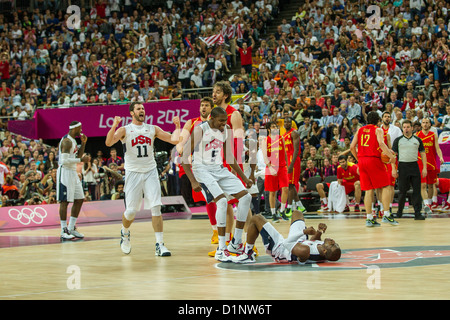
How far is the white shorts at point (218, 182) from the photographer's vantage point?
8.48 metres

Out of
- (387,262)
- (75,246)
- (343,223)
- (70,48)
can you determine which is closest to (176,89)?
(70,48)

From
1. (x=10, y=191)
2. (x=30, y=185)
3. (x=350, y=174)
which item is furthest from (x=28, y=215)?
(x=350, y=174)

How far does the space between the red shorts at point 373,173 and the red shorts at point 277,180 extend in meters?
2.43

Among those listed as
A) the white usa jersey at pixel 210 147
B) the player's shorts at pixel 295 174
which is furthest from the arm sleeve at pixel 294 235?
the player's shorts at pixel 295 174

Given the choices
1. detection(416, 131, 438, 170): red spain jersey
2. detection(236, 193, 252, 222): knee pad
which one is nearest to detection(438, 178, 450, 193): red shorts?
detection(416, 131, 438, 170): red spain jersey

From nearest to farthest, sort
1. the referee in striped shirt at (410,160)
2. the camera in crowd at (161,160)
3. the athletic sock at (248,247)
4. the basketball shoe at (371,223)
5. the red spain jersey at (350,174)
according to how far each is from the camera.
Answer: the athletic sock at (248,247) < the basketball shoe at (371,223) < the referee in striped shirt at (410,160) < the red spain jersey at (350,174) < the camera in crowd at (161,160)

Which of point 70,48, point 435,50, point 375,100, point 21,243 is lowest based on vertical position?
point 21,243

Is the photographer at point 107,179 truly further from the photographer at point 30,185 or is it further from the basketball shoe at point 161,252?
the basketball shoe at point 161,252

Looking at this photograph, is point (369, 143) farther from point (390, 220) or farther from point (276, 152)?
point (276, 152)

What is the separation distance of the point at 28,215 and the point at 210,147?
945 centimetres

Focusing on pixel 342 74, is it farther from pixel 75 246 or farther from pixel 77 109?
pixel 75 246

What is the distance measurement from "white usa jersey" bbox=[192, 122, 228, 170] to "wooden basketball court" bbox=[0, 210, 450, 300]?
119 centimetres

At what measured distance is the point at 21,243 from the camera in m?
12.1

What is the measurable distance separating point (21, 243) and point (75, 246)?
157 centimetres
